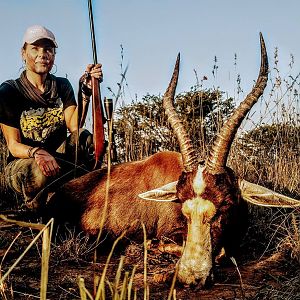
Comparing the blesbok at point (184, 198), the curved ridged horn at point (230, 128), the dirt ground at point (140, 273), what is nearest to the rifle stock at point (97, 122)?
the blesbok at point (184, 198)

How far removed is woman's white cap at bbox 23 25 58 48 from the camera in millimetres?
5406

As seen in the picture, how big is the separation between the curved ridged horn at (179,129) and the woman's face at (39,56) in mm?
1741

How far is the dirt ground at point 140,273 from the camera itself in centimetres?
287

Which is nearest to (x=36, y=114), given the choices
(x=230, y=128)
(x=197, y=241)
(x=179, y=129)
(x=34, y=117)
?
(x=34, y=117)

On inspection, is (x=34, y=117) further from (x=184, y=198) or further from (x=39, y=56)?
(x=184, y=198)

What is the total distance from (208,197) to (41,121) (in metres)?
2.58

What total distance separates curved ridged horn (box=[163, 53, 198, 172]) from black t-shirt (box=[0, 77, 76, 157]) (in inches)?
68.1

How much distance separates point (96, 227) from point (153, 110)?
16.4ft

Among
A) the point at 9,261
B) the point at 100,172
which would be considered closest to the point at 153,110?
the point at 100,172

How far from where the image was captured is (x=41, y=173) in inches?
192

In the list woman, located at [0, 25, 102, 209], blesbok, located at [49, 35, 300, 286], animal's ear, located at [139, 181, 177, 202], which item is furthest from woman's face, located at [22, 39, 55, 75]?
animal's ear, located at [139, 181, 177, 202]

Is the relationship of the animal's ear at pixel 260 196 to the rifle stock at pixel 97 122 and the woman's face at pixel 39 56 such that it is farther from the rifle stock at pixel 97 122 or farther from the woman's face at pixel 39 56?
the woman's face at pixel 39 56

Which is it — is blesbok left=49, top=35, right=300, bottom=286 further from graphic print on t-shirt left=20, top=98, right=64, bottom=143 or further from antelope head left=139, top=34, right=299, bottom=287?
graphic print on t-shirt left=20, top=98, right=64, bottom=143

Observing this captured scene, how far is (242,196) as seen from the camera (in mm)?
3857
